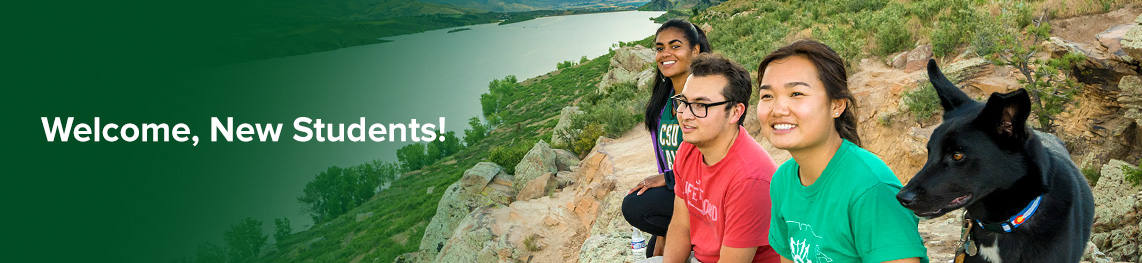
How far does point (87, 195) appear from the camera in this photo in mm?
123812

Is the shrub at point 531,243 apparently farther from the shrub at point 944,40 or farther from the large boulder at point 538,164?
the shrub at point 944,40

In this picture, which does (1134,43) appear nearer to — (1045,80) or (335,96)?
(1045,80)

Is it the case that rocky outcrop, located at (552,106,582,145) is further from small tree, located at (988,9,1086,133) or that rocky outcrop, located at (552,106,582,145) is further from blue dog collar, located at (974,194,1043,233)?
blue dog collar, located at (974,194,1043,233)

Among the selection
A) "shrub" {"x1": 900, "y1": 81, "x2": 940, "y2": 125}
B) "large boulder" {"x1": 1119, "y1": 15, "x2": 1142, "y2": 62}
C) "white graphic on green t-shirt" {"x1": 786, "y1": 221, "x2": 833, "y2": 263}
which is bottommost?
"white graphic on green t-shirt" {"x1": 786, "y1": 221, "x2": 833, "y2": 263}

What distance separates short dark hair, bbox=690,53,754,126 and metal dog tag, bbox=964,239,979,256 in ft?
3.85

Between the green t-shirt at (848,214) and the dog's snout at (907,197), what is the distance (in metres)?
0.11

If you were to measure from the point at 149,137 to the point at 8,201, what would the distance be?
2976cm

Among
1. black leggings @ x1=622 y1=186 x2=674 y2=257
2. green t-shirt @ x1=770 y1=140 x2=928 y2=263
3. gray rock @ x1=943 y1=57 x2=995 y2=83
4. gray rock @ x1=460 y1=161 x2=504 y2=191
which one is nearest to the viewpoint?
green t-shirt @ x1=770 y1=140 x2=928 y2=263

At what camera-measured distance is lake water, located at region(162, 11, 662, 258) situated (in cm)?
7850

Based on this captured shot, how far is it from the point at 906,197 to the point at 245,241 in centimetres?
6667

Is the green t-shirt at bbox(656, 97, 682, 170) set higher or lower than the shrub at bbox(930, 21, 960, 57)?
lower

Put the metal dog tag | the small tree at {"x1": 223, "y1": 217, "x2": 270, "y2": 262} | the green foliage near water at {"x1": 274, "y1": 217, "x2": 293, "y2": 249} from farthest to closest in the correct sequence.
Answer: the small tree at {"x1": 223, "y1": 217, "x2": 270, "y2": 262} → the green foliage near water at {"x1": 274, "y1": 217, "x2": 293, "y2": 249} → the metal dog tag

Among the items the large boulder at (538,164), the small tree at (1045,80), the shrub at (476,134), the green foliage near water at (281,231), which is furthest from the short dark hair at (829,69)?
the shrub at (476,134)

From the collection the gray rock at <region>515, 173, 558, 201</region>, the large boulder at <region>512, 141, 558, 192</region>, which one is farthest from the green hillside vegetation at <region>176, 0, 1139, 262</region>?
the gray rock at <region>515, 173, 558, 201</region>
